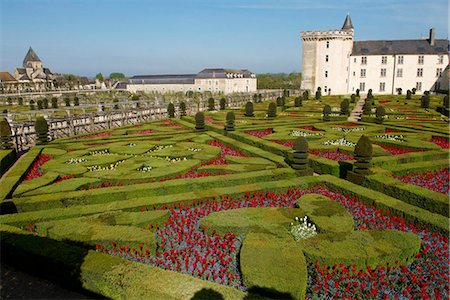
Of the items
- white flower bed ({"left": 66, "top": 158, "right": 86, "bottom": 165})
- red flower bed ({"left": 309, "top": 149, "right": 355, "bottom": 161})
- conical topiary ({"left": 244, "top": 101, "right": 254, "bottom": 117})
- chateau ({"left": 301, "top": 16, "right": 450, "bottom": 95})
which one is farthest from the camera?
chateau ({"left": 301, "top": 16, "right": 450, "bottom": 95})

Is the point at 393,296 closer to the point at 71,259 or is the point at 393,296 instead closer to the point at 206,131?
the point at 71,259

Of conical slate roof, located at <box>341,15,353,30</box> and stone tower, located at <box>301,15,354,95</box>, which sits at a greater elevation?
conical slate roof, located at <box>341,15,353,30</box>

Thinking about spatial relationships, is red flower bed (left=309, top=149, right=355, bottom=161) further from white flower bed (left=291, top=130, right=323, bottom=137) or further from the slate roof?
the slate roof

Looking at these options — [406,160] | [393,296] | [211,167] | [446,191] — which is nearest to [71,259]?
[393,296]

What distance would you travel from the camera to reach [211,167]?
13.0 m

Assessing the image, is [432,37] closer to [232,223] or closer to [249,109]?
[249,109]

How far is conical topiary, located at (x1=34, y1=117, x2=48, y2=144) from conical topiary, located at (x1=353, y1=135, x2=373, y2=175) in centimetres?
1608

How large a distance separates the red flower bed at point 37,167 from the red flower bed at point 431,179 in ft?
44.7

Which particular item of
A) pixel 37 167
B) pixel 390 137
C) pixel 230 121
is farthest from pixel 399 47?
pixel 37 167

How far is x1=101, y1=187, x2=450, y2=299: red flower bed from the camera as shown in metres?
6.29

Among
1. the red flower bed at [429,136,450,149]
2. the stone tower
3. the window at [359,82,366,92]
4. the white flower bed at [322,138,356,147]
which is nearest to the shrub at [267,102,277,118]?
the white flower bed at [322,138,356,147]

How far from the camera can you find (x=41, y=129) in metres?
18.3

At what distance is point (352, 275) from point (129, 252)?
481 cm

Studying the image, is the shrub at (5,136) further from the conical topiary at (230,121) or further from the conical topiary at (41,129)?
the conical topiary at (230,121)
